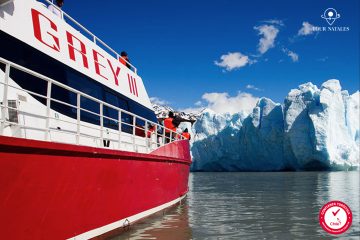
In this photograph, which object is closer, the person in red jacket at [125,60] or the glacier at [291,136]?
the person in red jacket at [125,60]

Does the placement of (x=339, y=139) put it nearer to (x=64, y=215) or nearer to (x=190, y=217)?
(x=190, y=217)

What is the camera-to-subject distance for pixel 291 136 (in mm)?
47219

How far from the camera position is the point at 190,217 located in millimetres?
9188

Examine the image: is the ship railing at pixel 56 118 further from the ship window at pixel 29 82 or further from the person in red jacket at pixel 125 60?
the person in red jacket at pixel 125 60

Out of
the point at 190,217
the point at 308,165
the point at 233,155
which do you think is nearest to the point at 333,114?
the point at 308,165

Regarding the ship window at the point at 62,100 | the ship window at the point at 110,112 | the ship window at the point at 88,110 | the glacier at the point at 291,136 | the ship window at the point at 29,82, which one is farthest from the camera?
the glacier at the point at 291,136

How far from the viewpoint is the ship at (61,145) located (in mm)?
4320

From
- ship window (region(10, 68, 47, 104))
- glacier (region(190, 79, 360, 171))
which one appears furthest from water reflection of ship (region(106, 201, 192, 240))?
glacier (region(190, 79, 360, 171))

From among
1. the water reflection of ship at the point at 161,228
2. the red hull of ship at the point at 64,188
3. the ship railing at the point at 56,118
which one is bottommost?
the water reflection of ship at the point at 161,228

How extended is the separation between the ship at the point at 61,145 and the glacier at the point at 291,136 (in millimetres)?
39753

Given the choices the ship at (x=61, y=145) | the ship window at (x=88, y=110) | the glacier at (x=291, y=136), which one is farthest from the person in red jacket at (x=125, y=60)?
the glacier at (x=291, y=136)

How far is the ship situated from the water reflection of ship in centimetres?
19

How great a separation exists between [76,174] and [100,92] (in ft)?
10.9

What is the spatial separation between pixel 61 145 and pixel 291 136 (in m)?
44.9
